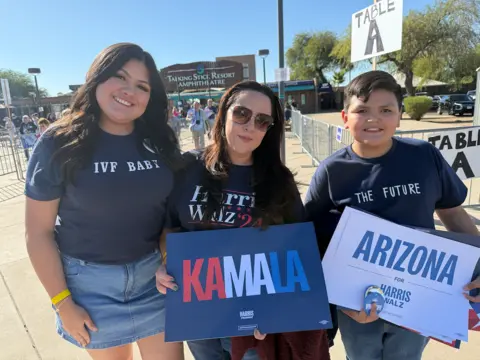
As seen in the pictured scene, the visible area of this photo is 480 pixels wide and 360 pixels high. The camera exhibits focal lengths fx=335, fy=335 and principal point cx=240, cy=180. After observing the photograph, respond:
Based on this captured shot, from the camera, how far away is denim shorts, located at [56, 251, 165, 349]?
1652mm

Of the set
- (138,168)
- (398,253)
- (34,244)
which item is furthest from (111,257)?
(398,253)

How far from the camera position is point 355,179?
5.45 ft

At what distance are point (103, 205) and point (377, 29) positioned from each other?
3.49m

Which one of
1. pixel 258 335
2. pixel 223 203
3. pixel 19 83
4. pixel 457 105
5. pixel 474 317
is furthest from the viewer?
pixel 19 83

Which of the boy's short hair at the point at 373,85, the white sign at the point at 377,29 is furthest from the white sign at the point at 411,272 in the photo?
the white sign at the point at 377,29

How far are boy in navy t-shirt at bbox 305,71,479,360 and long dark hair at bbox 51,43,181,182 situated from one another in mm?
848

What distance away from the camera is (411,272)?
154cm

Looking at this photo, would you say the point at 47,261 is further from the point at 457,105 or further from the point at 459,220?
the point at 457,105

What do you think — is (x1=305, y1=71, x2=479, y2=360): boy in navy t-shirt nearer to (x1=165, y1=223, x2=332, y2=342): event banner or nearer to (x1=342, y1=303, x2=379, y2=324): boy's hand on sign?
(x1=342, y1=303, x2=379, y2=324): boy's hand on sign

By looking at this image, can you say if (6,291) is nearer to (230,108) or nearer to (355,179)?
(230,108)

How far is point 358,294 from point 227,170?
87 cm

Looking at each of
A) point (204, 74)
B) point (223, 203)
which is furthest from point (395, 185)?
point (204, 74)

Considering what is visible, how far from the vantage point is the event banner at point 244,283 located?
58.2 inches

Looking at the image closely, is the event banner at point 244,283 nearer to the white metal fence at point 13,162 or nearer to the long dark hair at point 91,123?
the long dark hair at point 91,123
